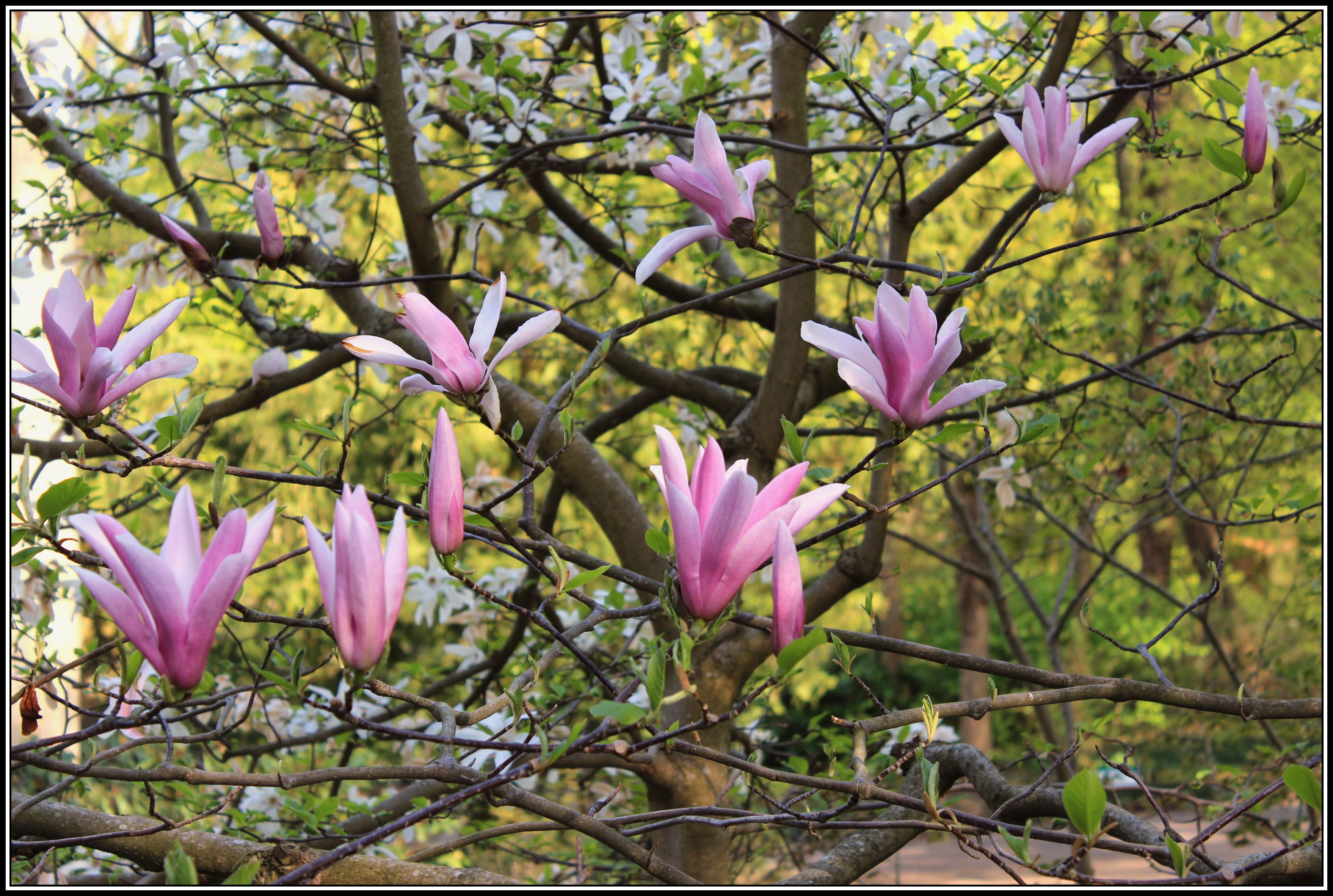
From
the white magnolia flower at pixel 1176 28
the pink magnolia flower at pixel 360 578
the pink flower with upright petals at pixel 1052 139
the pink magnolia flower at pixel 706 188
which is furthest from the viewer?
the white magnolia flower at pixel 1176 28

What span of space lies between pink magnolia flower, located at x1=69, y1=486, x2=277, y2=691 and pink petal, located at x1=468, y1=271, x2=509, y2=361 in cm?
27

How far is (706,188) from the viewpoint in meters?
0.99

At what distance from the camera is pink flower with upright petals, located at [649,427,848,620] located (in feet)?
2.40

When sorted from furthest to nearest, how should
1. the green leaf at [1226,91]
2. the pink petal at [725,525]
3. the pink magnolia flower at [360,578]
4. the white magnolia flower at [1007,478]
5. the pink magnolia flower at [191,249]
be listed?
the white magnolia flower at [1007,478]
the green leaf at [1226,91]
the pink magnolia flower at [191,249]
the pink petal at [725,525]
the pink magnolia flower at [360,578]

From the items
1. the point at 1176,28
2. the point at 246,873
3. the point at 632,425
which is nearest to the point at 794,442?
the point at 246,873

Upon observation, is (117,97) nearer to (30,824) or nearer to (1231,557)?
(30,824)

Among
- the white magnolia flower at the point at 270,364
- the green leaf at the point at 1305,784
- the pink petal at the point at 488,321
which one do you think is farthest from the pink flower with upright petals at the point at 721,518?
the white magnolia flower at the point at 270,364

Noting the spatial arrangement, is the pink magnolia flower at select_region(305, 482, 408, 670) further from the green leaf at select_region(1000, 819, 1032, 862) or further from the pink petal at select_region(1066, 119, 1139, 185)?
the pink petal at select_region(1066, 119, 1139, 185)

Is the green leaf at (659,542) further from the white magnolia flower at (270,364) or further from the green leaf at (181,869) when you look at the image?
the white magnolia flower at (270,364)

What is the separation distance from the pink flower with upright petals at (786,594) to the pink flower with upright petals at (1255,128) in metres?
0.77

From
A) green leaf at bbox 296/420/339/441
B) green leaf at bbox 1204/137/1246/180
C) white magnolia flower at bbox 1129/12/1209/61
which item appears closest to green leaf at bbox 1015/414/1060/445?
green leaf at bbox 1204/137/1246/180

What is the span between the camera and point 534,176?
7.72 ft

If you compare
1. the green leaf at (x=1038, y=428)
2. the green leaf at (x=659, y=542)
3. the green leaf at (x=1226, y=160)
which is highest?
the green leaf at (x=1226, y=160)

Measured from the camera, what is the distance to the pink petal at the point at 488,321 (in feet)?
2.88
